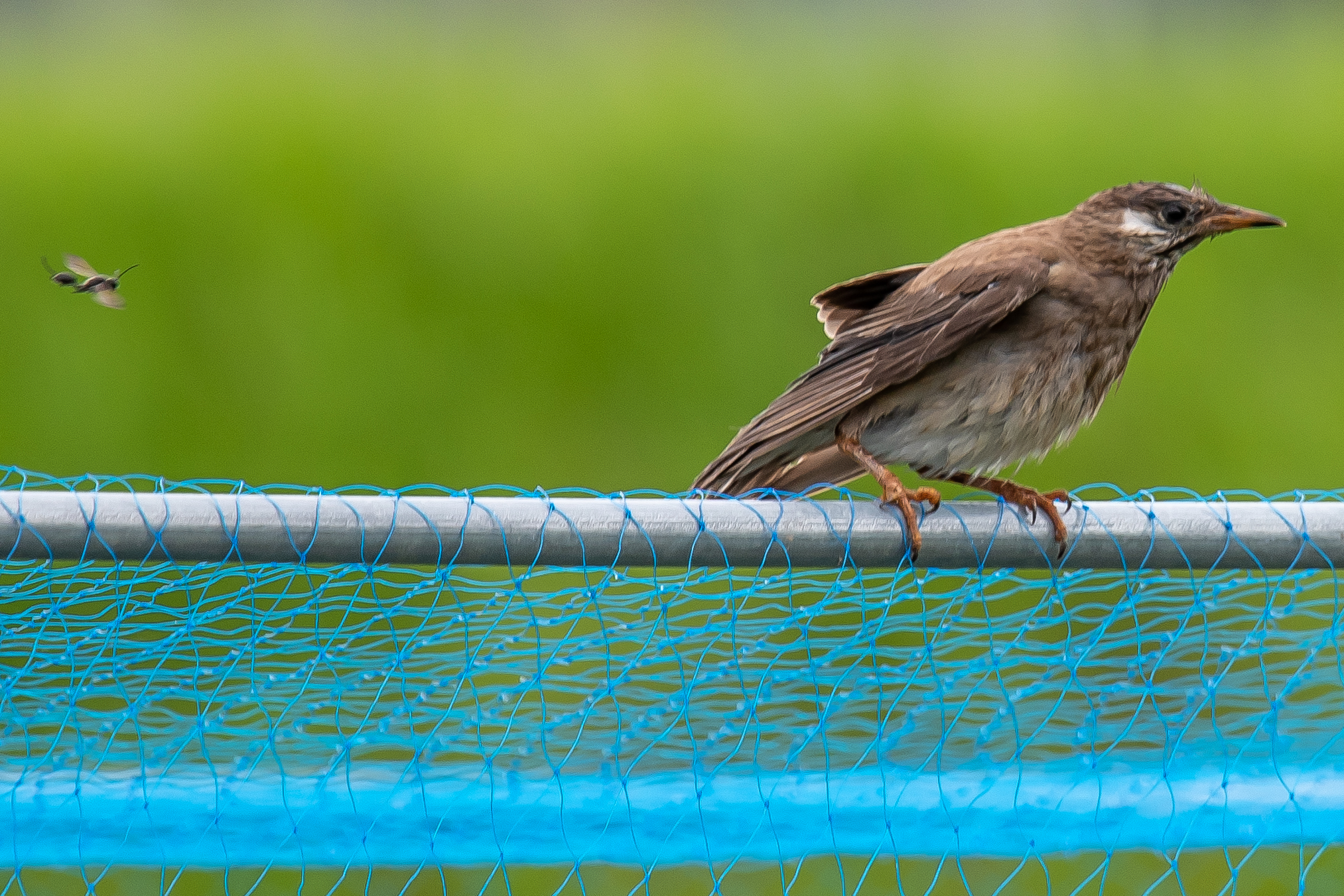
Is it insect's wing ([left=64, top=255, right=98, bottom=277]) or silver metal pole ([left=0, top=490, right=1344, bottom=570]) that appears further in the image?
insect's wing ([left=64, top=255, right=98, bottom=277])

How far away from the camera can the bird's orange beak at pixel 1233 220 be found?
1959mm

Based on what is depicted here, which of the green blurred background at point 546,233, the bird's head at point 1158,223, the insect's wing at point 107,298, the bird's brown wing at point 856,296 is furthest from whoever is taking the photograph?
the green blurred background at point 546,233

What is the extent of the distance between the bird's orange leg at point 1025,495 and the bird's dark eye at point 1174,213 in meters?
0.50

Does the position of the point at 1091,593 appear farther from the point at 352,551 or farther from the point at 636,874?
the point at 352,551

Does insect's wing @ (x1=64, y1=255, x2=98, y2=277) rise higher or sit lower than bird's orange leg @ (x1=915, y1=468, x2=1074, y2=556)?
higher

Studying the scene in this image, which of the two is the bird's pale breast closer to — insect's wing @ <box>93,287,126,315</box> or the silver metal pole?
the silver metal pole

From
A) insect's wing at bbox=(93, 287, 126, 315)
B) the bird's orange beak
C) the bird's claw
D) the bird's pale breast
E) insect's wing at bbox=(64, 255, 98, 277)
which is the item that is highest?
insect's wing at bbox=(64, 255, 98, 277)

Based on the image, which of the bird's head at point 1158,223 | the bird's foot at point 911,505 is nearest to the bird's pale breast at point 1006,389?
the bird's head at point 1158,223

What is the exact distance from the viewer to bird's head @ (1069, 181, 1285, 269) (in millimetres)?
2029

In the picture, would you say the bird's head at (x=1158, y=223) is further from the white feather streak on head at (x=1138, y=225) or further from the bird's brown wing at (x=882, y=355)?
the bird's brown wing at (x=882, y=355)

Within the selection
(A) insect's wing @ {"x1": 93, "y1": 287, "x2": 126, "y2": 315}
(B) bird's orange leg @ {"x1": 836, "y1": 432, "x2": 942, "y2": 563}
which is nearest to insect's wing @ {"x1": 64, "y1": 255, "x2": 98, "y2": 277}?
(A) insect's wing @ {"x1": 93, "y1": 287, "x2": 126, "y2": 315}

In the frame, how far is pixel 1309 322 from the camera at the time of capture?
358cm

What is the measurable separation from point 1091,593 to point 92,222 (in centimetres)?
275

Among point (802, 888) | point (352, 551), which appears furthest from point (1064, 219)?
point (802, 888)
